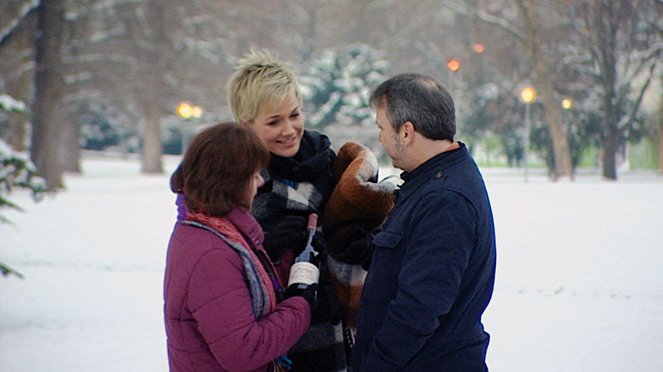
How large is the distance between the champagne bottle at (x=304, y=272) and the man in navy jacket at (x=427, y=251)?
0.56 feet

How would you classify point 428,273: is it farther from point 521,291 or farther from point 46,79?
point 46,79

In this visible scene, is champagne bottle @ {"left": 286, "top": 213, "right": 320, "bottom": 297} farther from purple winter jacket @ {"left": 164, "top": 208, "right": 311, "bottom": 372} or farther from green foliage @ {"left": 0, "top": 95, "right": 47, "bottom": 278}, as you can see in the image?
green foliage @ {"left": 0, "top": 95, "right": 47, "bottom": 278}

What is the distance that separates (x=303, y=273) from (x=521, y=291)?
4509mm

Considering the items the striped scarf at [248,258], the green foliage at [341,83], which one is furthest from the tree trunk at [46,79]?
the striped scarf at [248,258]

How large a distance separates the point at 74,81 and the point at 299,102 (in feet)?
70.8

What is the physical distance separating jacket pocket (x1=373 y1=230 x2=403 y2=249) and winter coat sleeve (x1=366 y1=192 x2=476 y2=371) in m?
0.06

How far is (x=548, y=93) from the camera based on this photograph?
664 inches

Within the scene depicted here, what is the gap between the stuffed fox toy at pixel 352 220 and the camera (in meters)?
2.45

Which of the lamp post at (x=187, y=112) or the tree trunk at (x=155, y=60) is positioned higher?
the tree trunk at (x=155, y=60)

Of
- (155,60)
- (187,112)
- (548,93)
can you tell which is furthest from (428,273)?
(155,60)

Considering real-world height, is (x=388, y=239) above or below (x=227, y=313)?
above

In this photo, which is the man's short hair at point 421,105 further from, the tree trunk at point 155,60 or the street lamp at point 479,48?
the tree trunk at point 155,60

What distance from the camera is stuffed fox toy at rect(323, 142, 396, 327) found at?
245cm

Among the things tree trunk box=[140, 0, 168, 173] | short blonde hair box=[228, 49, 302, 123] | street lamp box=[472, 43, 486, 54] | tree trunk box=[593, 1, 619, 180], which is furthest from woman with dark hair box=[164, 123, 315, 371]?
tree trunk box=[140, 0, 168, 173]
